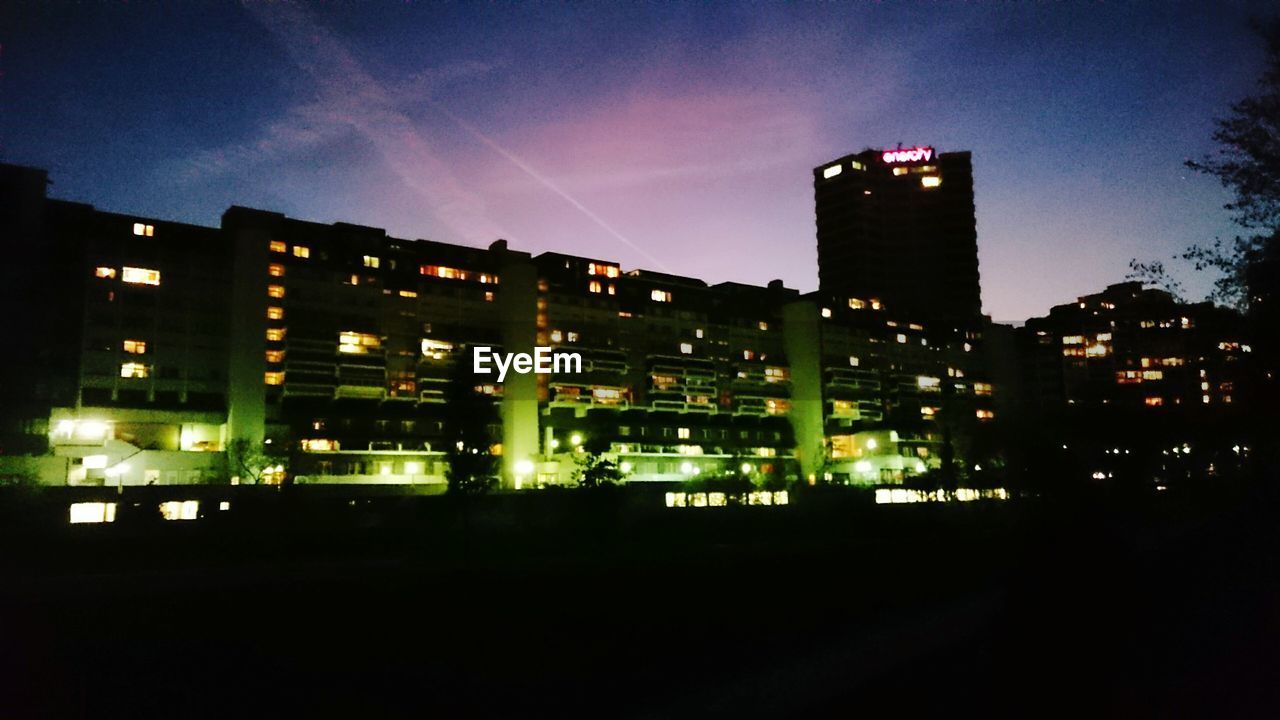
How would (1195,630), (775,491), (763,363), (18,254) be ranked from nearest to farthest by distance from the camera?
(1195,630), (18,254), (775,491), (763,363)

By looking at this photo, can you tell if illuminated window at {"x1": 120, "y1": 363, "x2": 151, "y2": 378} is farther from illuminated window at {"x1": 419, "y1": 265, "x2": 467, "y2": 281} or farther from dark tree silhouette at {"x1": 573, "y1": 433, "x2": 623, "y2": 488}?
dark tree silhouette at {"x1": 573, "y1": 433, "x2": 623, "y2": 488}

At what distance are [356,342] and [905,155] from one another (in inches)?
5255

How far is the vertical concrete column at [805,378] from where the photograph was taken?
11938 cm

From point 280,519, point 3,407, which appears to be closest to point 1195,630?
point 280,519

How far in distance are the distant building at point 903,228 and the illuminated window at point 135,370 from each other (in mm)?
132567

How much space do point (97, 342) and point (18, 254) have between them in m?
11.0

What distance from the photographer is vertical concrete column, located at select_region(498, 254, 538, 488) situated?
93.6m

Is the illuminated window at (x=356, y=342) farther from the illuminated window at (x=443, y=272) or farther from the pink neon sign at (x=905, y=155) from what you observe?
the pink neon sign at (x=905, y=155)

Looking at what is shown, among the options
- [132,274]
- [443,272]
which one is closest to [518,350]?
[443,272]

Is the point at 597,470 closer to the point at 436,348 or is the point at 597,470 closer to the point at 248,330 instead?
the point at 436,348

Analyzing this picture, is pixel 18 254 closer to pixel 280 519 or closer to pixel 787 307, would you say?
pixel 280 519

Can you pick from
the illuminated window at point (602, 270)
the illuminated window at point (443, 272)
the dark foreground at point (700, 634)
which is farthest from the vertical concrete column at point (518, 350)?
the dark foreground at point (700, 634)

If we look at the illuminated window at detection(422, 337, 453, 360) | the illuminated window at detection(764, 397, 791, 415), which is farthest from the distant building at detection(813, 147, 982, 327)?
the illuminated window at detection(422, 337, 453, 360)

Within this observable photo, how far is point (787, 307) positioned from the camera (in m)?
124
